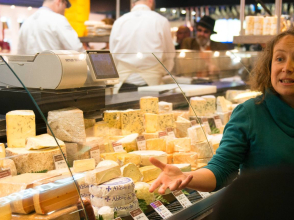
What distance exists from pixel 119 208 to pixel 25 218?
40 cm

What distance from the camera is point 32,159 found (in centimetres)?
187

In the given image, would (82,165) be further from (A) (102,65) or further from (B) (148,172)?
(A) (102,65)

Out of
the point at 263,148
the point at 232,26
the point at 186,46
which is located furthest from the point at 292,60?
the point at 232,26

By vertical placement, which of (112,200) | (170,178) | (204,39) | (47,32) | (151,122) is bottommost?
(112,200)

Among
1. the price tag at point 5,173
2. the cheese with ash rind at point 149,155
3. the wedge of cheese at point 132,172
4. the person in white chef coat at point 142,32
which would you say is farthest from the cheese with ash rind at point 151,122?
the person in white chef coat at point 142,32

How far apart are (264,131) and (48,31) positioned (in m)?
3.45

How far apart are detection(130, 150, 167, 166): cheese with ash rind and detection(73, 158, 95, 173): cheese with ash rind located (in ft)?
1.22

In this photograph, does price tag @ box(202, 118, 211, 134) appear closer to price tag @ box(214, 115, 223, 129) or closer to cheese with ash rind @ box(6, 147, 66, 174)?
price tag @ box(214, 115, 223, 129)

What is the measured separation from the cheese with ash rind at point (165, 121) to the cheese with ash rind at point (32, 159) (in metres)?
0.92

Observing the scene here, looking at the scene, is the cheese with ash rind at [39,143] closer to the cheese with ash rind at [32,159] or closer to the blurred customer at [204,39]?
the cheese with ash rind at [32,159]

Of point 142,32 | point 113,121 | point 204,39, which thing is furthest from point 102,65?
point 204,39

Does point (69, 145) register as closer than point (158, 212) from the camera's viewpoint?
No

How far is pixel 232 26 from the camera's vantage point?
293 inches

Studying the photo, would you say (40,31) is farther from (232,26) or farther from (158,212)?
(232,26)
